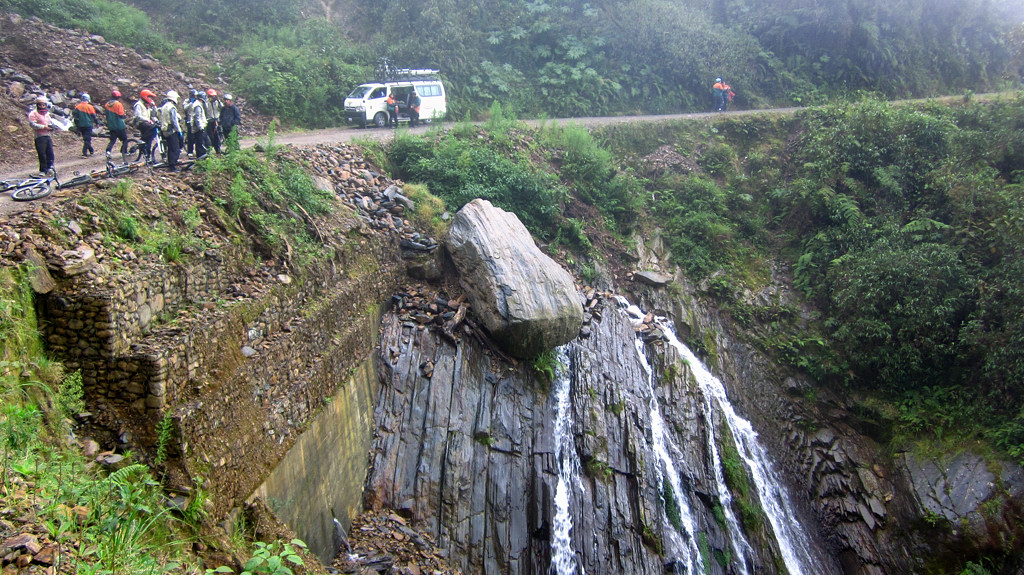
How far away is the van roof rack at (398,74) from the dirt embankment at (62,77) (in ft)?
16.4

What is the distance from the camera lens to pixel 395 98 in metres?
18.5

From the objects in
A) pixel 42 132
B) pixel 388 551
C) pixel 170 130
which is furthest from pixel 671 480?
pixel 42 132

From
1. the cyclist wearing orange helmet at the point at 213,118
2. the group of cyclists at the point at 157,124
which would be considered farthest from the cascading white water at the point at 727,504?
the cyclist wearing orange helmet at the point at 213,118

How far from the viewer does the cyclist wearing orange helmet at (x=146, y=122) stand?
32.9ft

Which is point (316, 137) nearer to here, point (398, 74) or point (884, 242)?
point (398, 74)

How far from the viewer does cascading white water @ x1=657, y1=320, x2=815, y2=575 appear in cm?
1091

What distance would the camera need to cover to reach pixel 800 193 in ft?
52.9

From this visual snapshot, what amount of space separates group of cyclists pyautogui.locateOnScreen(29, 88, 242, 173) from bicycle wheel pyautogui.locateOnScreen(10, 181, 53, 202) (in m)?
1.45

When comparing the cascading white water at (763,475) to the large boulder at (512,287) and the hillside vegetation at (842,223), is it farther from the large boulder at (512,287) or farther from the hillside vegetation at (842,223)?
the large boulder at (512,287)

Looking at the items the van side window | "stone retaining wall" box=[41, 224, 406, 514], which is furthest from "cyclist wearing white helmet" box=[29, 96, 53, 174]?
the van side window

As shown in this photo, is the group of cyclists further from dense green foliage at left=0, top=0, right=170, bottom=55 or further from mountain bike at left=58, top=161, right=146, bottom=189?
dense green foliage at left=0, top=0, right=170, bottom=55

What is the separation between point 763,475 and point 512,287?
6708 millimetres

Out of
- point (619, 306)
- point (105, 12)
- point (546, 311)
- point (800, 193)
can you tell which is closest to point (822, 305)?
point (800, 193)

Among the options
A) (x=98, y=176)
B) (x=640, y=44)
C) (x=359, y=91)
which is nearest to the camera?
(x=98, y=176)
